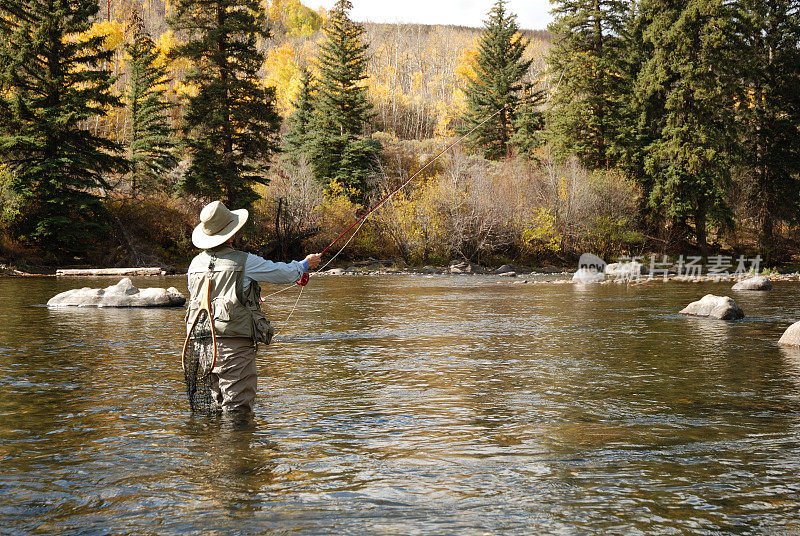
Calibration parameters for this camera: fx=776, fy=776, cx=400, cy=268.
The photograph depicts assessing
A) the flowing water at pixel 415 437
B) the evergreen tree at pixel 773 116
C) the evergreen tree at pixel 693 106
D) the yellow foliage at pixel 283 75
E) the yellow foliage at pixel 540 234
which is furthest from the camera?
the yellow foliage at pixel 283 75

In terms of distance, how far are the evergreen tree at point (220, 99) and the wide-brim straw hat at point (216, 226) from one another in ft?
107

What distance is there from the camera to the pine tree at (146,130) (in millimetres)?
43950

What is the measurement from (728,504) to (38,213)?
34.7 m

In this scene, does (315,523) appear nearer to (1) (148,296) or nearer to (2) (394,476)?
(2) (394,476)

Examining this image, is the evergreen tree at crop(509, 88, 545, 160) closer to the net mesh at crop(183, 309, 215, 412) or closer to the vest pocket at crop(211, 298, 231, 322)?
the net mesh at crop(183, 309, 215, 412)

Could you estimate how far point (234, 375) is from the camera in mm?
7117

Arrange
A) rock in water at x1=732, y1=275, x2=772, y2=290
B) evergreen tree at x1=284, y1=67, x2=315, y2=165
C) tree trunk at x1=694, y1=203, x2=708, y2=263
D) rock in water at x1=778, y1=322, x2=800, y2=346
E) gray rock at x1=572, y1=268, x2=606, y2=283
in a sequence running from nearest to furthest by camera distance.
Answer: rock in water at x1=778, y1=322, x2=800, y2=346 → rock in water at x1=732, y1=275, x2=772, y2=290 → gray rock at x1=572, y1=268, x2=606, y2=283 → tree trunk at x1=694, y1=203, x2=708, y2=263 → evergreen tree at x1=284, y1=67, x2=315, y2=165

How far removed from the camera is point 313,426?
6969mm

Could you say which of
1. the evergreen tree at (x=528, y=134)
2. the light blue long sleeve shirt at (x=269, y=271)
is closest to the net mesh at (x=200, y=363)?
the light blue long sleeve shirt at (x=269, y=271)

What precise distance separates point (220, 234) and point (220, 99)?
110 feet

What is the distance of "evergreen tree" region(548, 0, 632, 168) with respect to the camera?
154ft

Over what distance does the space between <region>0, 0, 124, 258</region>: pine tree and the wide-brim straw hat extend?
29.1 metres

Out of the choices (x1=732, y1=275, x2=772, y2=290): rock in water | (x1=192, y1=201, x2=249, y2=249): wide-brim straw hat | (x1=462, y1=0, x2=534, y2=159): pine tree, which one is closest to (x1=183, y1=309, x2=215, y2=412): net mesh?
(x1=192, y1=201, x2=249, y2=249): wide-brim straw hat

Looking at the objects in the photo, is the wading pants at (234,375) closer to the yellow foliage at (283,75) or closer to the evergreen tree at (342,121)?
the evergreen tree at (342,121)
